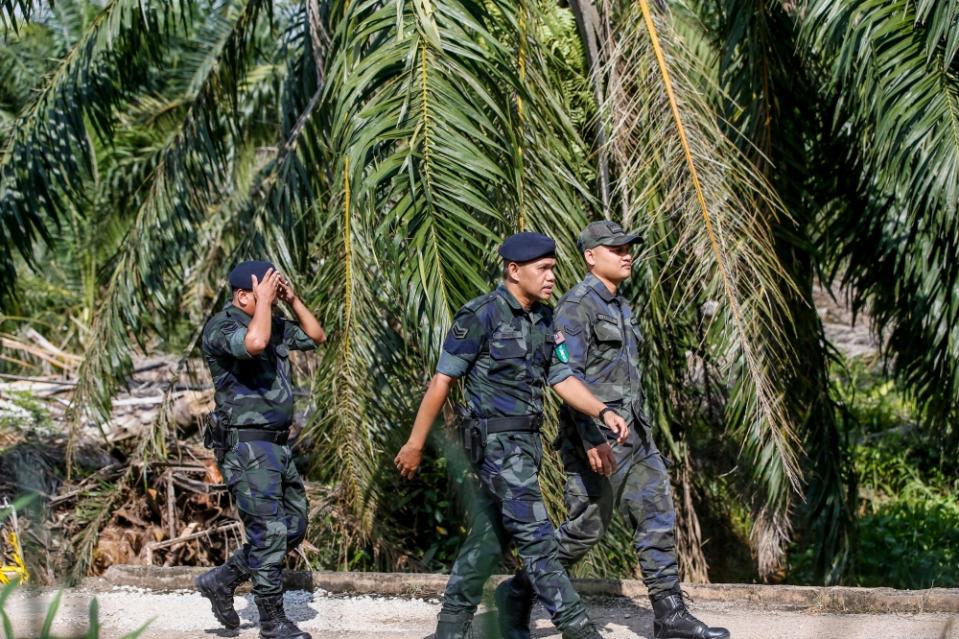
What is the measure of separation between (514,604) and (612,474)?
24.8 inches

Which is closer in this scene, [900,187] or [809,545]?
[900,187]

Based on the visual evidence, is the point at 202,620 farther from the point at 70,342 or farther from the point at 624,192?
the point at 70,342

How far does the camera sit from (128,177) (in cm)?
1180

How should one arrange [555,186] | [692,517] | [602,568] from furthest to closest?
[692,517], [602,568], [555,186]

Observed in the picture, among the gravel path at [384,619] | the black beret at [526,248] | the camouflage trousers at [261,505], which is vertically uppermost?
the black beret at [526,248]

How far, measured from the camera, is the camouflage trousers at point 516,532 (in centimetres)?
438

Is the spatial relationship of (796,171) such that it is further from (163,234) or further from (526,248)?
(163,234)

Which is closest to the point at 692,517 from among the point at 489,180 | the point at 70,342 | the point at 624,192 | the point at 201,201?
the point at 624,192

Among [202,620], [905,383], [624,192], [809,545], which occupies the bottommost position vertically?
[809,545]

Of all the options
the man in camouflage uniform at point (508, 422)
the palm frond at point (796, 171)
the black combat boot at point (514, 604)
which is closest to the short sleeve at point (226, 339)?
the man in camouflage uniform at point (508, 422)

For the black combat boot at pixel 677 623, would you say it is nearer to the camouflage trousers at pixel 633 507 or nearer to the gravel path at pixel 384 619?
the camouflage trousers at pixel 633 507

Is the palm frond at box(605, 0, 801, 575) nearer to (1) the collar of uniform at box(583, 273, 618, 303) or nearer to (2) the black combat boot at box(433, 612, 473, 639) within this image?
(1) the collar of uniform at box(583, 273, 618, 303)

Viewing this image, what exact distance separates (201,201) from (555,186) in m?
3.18

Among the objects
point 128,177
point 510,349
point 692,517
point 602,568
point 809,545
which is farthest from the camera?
point 128,177
